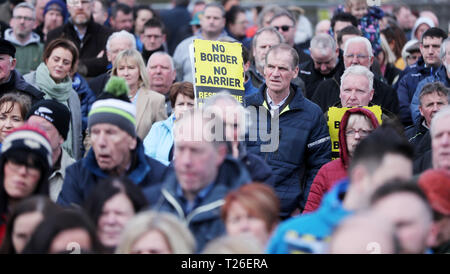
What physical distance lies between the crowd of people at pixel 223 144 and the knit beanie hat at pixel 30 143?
2 centimetres

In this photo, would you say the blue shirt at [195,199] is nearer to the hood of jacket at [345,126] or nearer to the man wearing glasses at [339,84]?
the hood of jacket at [345,126]

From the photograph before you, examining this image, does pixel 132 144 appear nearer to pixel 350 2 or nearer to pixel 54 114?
pixel 54 114

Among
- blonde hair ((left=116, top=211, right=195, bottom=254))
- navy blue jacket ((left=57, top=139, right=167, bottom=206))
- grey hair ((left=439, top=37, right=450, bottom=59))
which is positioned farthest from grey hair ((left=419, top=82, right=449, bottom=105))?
blonde hair ((left=116, top=211, right=195, bottom=254))

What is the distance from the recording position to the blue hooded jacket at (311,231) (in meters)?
4.89

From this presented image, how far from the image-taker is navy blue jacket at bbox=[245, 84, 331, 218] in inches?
325

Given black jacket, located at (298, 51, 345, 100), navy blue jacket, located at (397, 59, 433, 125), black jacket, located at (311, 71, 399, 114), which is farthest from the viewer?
navy blue jacket, located at (397, 59, 433, 125)

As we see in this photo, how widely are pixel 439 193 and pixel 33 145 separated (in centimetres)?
283

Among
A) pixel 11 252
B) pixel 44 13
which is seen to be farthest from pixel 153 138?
pixel 44 13

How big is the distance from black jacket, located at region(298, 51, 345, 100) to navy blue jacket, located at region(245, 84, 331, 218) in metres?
2.26

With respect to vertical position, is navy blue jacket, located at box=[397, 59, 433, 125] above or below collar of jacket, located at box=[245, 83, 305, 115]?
above

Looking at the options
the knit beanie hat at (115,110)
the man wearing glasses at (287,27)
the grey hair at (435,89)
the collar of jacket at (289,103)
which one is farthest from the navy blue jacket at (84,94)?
the grey hair at (435,89)

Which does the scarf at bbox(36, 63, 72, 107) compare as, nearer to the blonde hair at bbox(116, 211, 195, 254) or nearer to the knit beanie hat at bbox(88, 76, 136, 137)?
the knit beanie hat at bbox(88, 76, 136, 137)
